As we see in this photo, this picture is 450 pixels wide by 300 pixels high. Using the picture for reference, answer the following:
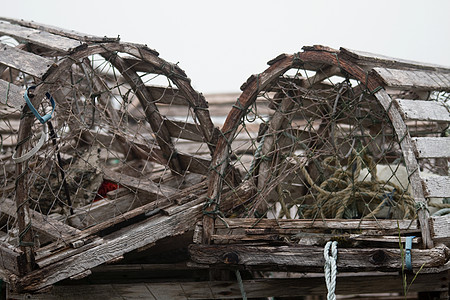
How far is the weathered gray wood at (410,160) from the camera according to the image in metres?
3.26

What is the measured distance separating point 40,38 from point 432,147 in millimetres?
2370

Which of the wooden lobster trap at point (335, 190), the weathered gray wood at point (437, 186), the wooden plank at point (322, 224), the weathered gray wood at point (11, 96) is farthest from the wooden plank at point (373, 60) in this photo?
the weathered gray wood at point (11, 96)

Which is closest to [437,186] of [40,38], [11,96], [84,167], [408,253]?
[408,253]

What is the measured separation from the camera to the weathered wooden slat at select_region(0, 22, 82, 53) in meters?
3.49

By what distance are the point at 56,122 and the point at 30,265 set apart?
1.79m

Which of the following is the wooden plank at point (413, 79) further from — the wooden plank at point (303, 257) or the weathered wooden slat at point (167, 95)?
the weathered wooden slat at point (167, 95)

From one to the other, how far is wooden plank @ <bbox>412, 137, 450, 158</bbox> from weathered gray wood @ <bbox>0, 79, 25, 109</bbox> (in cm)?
211

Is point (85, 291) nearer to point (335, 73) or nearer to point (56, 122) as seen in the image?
point (56, 122)

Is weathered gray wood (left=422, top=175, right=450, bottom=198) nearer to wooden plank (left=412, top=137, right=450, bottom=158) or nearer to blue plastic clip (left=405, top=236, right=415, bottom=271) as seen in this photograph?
wooden plank (left=412, top=137, right=450, bottom=158)

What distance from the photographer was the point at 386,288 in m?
4.22

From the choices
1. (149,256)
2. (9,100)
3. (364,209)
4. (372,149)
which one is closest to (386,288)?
(364,209)

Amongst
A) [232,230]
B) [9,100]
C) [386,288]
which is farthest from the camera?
[386,288]

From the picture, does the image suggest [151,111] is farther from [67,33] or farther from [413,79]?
[413,79]

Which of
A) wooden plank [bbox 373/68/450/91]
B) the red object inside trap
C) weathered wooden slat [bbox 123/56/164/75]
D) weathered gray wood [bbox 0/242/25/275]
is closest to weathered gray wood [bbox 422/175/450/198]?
wooden plank [bbox 373/68/450/91]
